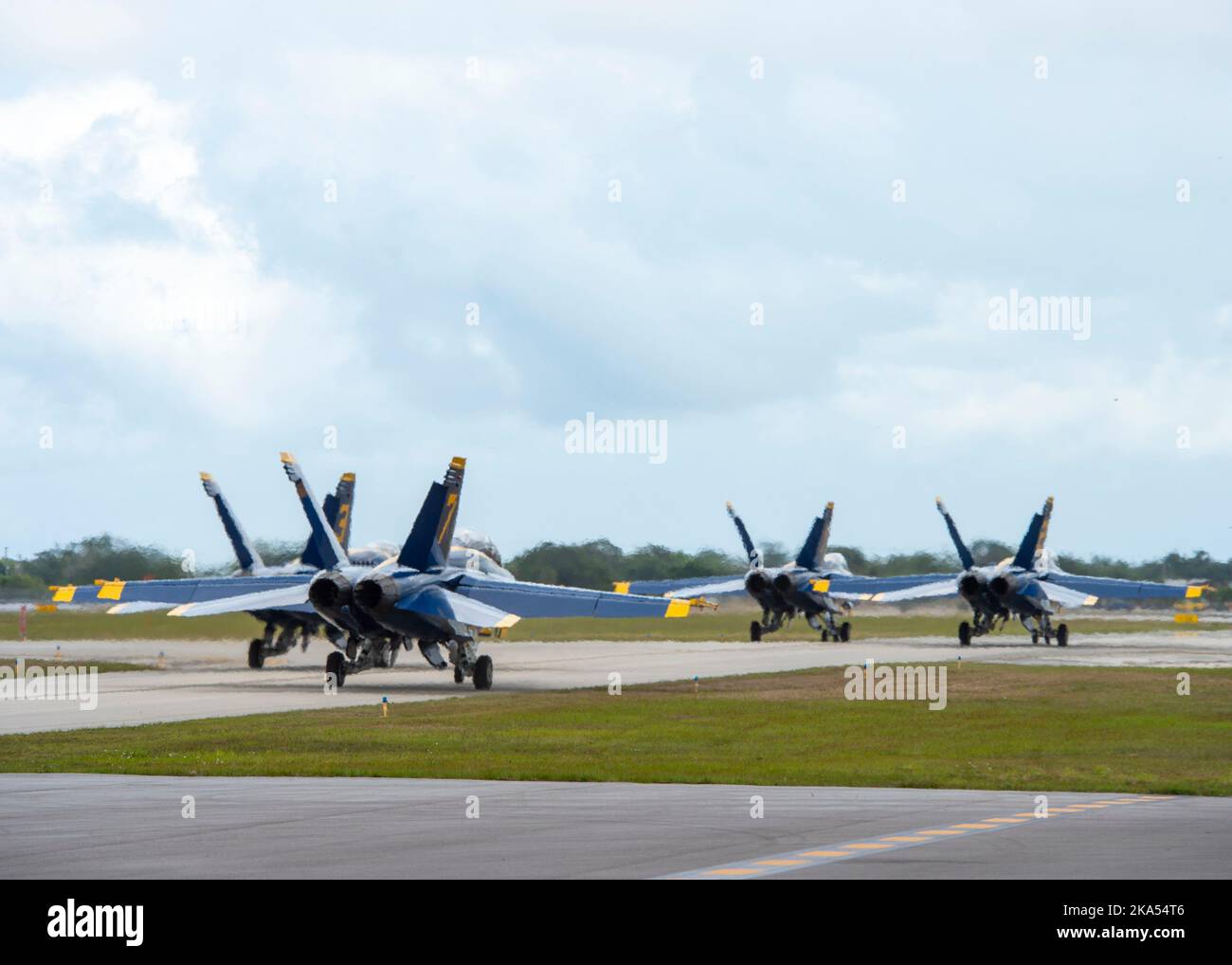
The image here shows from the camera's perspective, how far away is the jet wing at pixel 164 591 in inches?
1658

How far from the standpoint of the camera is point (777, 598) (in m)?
68.4

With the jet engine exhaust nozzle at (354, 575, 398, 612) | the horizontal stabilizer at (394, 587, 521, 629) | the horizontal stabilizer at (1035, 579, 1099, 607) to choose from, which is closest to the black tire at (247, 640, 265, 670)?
the horizontal stabilizer at (394, 587, 521, 629)

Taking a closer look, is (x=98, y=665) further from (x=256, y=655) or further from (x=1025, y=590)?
(x=1025, y=590)

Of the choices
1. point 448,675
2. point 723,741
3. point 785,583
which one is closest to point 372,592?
point 448,675

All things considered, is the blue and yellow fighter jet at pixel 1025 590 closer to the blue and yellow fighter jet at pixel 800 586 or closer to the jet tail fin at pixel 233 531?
the blue and yellow fighter jet at pixel 800 586

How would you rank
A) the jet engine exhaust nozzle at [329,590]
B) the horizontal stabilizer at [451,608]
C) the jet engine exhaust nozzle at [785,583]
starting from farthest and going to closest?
1. the jet engine exhaust nozzle at [785,583]
2. the jet engine exhaust nozzle at [329,590]
3. the horizontal stabilizer at [451,608]

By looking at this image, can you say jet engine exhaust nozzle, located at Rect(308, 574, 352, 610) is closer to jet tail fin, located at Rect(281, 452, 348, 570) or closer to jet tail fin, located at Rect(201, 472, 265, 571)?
jet tail fin, located at Rect(281, 452, 348, 570)

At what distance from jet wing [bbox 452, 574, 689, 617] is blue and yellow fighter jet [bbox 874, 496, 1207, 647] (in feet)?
86.5

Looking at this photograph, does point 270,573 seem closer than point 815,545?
Yes

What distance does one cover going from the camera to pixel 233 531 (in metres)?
48.8

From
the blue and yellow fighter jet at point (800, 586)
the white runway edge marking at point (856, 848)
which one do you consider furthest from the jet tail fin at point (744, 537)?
the white runway edge marking at point (856, 848)

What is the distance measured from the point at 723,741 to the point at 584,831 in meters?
11.7

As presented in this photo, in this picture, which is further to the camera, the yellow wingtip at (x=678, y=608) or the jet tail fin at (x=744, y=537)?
the jet tail fin at (x=744, y=537)
